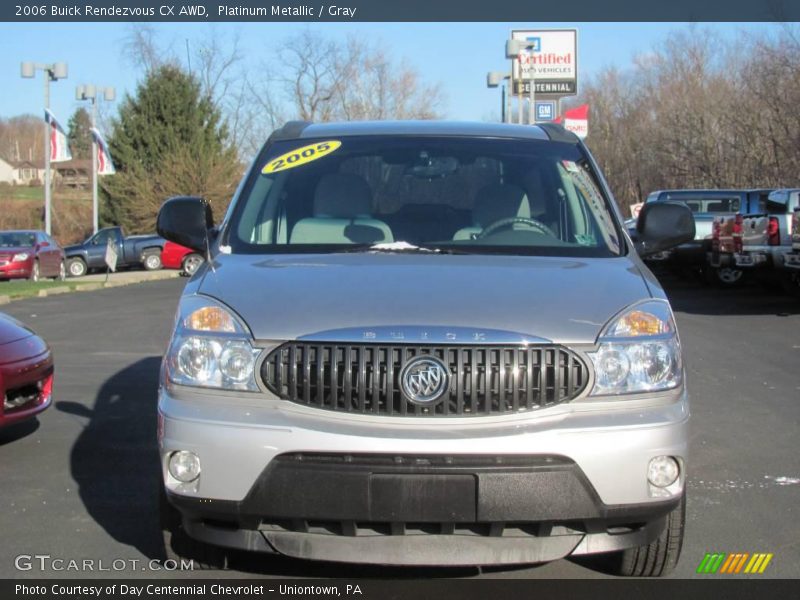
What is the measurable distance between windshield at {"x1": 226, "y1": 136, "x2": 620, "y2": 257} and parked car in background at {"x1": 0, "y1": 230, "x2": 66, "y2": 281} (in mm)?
23094

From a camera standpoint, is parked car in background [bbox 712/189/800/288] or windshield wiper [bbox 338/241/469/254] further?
parked car in background [bbox 712/189/800/288]

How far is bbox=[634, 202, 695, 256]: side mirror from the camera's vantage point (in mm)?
4898

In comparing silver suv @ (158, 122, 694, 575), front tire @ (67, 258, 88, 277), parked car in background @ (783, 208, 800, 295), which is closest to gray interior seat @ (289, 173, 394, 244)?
silver suv @ (158, 122, 694, 575)

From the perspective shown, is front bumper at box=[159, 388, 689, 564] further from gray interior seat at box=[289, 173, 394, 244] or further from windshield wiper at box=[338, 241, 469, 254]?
gray interior seat at box=[289, 173, 394, 244]

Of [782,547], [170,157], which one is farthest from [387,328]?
[170,157]

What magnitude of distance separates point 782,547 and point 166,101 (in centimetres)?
4417

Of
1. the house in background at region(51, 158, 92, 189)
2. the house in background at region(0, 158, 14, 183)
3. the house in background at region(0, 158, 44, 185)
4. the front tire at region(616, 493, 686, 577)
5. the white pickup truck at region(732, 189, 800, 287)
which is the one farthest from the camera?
the house in background at region(0, 158, 44, 185)

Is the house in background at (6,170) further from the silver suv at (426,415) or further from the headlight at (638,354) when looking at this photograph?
the headlight at (638,354)

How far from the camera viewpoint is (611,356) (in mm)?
3533

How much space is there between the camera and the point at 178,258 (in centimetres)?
3209

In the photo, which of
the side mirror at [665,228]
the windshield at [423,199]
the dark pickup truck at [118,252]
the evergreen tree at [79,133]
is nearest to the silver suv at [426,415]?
the windshield at [423,199]

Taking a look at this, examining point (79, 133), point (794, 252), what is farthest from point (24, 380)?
point (79, 133)

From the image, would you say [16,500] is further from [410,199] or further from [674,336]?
[674,336]

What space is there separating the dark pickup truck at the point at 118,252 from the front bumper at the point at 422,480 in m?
30.5
